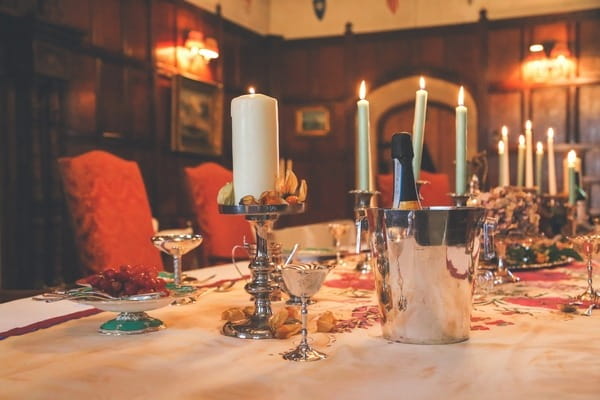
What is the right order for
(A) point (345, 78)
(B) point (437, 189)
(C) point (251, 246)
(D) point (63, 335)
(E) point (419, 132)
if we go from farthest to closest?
(A) point (345, 78)
(B) point (437, 189)
(E) point (419, 132)
(C) point (251, 246)
(D) point (63, 335)

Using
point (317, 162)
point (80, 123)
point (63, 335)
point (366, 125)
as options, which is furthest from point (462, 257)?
point (317, 162)

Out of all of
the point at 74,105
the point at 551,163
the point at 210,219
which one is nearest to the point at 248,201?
the point at 210,219

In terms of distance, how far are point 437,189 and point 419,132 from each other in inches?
115

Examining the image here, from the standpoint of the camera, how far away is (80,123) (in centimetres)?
528

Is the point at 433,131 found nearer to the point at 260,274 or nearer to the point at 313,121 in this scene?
the point at 313,121

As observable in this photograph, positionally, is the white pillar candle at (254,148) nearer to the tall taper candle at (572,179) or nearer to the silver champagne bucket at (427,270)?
the silver champagne bucket at (427,270)

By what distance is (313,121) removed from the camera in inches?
320

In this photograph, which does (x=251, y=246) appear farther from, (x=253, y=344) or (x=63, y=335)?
(x=63, y=335)

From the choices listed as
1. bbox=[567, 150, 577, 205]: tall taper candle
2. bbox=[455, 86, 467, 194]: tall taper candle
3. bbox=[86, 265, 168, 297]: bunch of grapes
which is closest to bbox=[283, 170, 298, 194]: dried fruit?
bbox=[86, 265, 168, 297]: bunch of grapes

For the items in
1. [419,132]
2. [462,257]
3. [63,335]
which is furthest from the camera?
[419,132]

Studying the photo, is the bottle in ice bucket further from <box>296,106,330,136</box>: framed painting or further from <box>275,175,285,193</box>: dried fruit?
<box>296,106,330,136</box>: framed painting

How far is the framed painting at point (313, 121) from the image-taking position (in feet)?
26.6

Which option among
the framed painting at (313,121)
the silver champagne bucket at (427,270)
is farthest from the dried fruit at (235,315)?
the framed painting at (313,121)

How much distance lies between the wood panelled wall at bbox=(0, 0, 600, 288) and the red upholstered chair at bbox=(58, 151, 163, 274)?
2278 millimetres
